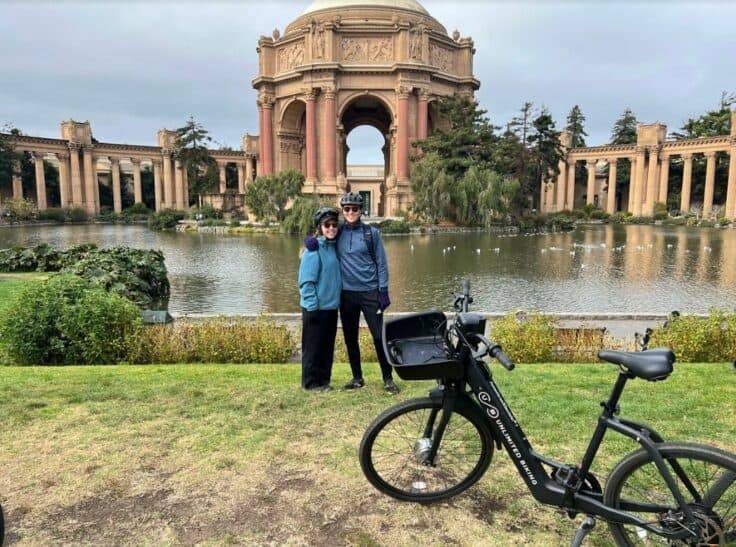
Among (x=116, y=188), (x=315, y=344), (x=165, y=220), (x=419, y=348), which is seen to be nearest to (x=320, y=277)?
(x=315, y=344)

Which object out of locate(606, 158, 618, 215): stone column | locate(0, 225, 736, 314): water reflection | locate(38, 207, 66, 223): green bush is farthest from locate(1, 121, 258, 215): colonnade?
locate(0, 225, 736, 314): water reflection

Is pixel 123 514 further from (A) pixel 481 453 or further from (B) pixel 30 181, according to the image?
(B) pixel 30 181

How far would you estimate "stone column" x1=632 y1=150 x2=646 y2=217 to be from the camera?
62.1 meters

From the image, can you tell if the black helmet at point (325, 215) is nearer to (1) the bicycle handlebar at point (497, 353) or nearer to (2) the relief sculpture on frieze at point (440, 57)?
(1) the bicycle handlebar at point (497, 353)

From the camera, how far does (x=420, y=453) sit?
333cm

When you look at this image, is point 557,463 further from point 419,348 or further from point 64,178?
point 64,178

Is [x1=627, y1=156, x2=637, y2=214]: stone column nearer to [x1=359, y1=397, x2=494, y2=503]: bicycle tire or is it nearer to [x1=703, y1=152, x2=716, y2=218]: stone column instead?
[x1=703, y1=152, x2=716, y2=218]: stone column

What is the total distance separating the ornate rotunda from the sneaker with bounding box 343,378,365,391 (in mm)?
43177

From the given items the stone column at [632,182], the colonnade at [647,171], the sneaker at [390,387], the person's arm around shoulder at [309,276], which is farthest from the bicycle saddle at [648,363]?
the stone column at [632,182]

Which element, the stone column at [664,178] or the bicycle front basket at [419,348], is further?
the stone column at [664,178]

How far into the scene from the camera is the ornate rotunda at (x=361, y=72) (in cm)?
4947

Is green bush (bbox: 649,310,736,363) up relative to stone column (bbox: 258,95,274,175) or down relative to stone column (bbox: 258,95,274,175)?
down

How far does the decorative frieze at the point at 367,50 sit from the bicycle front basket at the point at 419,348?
167 feet

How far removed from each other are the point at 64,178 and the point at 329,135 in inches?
1522
